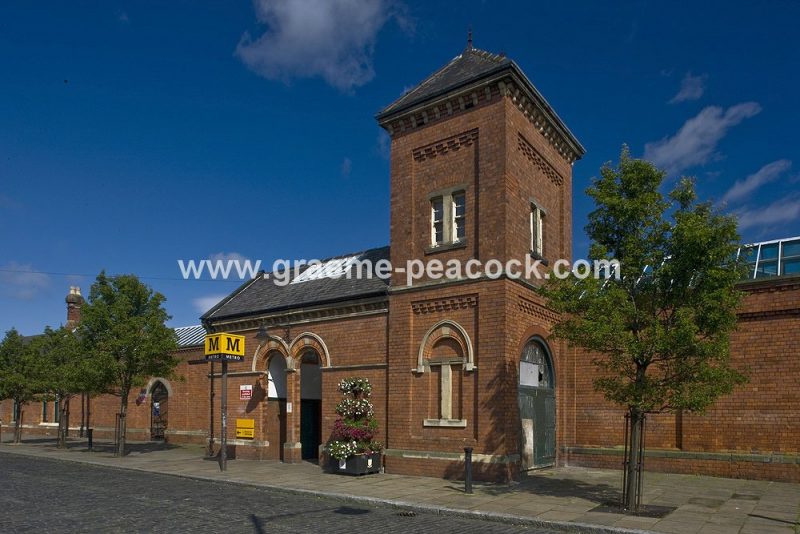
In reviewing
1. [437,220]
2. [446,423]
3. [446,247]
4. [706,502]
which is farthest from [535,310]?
[706,502]

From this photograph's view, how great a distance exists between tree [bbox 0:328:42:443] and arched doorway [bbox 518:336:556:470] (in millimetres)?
23712

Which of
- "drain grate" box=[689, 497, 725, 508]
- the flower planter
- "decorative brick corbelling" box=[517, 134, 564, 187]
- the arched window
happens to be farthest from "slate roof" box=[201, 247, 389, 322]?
"drain grate" box=[689, 497, 725, 508]

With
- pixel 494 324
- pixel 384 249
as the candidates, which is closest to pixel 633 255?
pixel 494 324

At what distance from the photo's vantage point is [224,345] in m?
20.1

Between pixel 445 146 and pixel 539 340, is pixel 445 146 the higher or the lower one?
the higher one

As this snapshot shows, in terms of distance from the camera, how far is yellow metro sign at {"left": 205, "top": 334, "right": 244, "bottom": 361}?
20109 mm

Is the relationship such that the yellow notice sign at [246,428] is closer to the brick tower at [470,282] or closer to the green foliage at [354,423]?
the green foliage at [354,423]

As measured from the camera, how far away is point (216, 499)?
1431 centimetres

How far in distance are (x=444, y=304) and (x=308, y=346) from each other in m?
5.77

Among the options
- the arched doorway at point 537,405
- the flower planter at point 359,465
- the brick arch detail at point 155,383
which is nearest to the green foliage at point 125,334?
the brick arch detail at point 155,383

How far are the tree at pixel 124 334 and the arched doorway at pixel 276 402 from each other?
4.61m

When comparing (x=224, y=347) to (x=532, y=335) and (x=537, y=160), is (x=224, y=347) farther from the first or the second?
(x=537, y=160)

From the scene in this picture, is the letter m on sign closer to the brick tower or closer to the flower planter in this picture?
→ the flower planter

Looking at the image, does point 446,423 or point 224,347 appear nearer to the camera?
point 446,423
